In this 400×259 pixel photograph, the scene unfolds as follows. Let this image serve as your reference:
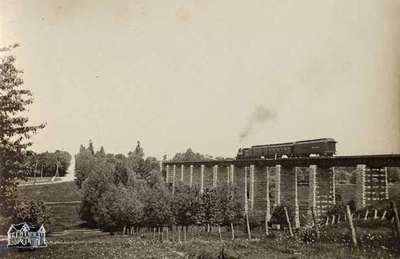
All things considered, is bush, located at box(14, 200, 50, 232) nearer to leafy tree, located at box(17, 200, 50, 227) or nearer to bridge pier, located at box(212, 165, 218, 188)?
leafy tree, located at box(17, 200, 50, 227)

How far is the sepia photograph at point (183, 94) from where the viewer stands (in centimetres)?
587

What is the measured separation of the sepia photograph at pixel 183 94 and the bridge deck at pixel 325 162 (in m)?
0.09

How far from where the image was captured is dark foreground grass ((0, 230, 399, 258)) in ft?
18.9

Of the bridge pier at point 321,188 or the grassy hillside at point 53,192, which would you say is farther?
the bridge pier at point 321,188

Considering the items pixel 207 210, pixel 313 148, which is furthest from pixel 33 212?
pixel 313 148

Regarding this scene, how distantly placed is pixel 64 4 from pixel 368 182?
6969mm

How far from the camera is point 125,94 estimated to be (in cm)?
631

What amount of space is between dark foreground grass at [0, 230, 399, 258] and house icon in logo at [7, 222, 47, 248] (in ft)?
0.30

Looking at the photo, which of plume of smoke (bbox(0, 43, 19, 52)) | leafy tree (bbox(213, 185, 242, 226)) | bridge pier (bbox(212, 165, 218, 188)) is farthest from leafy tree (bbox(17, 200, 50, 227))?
bridge pier (bbox(212, 165, 218, 188))

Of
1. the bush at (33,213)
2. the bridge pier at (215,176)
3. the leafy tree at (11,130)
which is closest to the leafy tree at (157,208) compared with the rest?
the bridge pier at (215,176)

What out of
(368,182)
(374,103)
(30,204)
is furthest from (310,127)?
(30,204)

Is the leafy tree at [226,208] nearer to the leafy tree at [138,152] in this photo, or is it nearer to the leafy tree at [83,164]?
the leafy tree at [138,152]

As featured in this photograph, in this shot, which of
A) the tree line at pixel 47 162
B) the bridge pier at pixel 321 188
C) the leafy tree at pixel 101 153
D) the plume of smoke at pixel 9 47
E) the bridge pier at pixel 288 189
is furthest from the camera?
the bridge pier at pixel 288 189

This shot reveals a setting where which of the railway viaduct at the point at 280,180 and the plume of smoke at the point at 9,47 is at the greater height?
the plume of smoke at the point at 9,47
